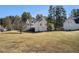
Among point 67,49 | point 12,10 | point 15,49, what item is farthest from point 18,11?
point 67,49

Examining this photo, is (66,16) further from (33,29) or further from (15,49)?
(15,49)

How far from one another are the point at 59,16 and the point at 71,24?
0.15 m

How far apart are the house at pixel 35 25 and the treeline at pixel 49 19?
0.04 meters

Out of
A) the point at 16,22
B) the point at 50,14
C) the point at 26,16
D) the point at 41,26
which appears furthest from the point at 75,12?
the point at 16,22

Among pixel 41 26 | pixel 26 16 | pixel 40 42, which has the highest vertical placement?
pixel 26 16

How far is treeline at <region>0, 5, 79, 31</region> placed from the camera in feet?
11.9

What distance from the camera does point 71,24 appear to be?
11.9 ft

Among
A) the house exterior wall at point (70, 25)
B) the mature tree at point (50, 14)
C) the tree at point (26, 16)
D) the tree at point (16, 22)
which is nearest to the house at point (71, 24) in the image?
the house exterior wall at point (70, 25)

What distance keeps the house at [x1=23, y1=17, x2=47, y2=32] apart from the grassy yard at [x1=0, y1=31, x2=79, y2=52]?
51 millimetres

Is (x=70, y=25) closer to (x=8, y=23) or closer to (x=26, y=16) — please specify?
(x=26, y=16)

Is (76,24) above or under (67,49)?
above

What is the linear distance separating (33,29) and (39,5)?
253 mm

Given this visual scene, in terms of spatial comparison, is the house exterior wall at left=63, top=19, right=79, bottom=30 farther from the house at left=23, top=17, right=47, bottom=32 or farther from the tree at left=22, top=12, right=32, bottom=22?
the tree at left=22, top=12, right=32, bottom=22

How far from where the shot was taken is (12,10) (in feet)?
11.9
